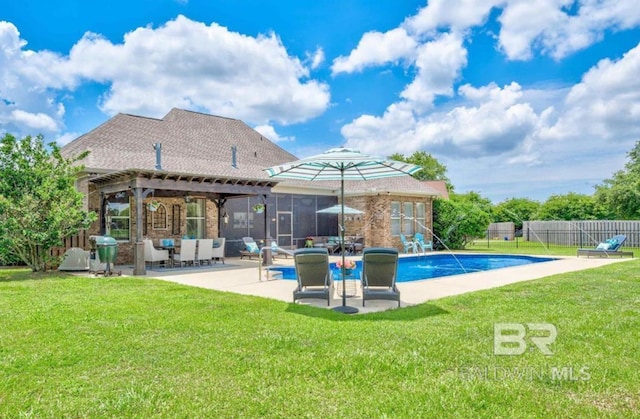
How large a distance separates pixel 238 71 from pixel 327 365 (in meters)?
13.4

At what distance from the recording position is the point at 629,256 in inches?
663

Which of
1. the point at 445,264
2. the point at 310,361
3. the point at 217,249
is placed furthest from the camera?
the point at 445,264

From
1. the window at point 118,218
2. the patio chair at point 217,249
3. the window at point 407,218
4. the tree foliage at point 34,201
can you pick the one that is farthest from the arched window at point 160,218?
the window at point 407,218

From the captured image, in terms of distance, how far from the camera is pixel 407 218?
22266mm


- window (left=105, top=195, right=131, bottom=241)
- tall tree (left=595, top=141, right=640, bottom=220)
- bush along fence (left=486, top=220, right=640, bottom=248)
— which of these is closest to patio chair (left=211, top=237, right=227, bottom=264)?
window (left=105, top=195, right=131, bottom=241)

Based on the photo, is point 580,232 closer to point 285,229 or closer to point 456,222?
point 456,222

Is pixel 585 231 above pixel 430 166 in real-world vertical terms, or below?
below

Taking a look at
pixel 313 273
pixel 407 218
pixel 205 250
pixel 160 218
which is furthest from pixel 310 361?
pixel 407 218

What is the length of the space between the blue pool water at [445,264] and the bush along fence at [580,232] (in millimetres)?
6127

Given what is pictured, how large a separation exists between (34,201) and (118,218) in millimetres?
4283

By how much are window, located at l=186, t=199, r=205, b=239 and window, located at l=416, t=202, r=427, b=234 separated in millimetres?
11006

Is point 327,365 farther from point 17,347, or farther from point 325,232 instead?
point 325,232

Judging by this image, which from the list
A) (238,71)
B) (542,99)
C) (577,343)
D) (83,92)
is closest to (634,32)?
(542,99)

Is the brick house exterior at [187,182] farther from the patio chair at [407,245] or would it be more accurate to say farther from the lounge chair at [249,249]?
the lounge chair at [249,249]
